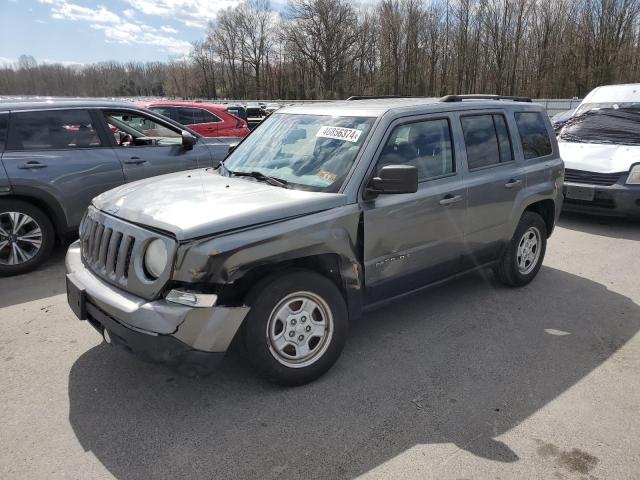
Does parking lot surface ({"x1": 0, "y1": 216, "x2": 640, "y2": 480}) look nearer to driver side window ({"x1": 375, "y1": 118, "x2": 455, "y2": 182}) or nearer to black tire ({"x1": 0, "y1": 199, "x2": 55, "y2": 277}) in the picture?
black tire ({"x1": 0, "y1": 199, "x2": 55, "y2": 277})

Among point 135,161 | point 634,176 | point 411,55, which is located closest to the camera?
point 135,161

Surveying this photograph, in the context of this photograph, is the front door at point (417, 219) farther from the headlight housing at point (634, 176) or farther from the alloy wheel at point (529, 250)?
the headlight housing at point (634, 176)

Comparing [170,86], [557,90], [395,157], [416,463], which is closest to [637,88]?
[395,157]

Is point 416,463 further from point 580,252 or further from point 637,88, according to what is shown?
point 637,88

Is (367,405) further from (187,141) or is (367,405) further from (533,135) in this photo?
(187,141)

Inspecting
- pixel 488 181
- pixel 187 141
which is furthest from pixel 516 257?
pixel 187 141

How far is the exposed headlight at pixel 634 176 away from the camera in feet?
24.3

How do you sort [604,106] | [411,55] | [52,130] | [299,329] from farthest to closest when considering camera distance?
[411,55], [604,106], [52,130], [299,329]

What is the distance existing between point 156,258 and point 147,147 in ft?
13.5

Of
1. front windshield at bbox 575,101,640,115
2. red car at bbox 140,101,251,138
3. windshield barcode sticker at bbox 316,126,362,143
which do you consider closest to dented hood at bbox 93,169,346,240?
windshield barcode sticker at bbox 316,126,362,143

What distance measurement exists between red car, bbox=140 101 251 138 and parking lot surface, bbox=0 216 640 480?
8517mm

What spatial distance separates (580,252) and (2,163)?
703 cm

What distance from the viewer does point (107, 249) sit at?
322 cm

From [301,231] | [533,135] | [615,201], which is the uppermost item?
[533,135]
